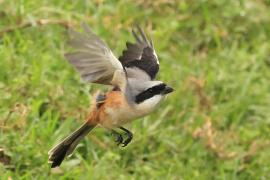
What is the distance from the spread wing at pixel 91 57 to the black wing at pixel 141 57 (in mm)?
465

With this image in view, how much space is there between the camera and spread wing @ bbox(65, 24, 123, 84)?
5676 mm

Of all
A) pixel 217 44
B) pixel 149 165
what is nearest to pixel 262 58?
pixel 217 44

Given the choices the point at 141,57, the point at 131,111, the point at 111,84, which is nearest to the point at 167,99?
the point at 141,57

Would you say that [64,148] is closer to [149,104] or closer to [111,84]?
[111,84]

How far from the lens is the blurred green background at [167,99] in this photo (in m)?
7.05

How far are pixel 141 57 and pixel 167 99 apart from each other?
2.05 metres

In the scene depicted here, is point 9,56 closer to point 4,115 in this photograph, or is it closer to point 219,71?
point 4,115

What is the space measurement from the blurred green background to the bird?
74 cm

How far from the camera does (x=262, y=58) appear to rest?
9.52m

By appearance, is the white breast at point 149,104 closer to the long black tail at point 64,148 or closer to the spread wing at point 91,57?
the spread wing at point 91,57

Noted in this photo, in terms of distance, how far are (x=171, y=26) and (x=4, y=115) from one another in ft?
10.1

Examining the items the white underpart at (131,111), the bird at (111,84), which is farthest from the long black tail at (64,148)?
the white underpart at (131,111)

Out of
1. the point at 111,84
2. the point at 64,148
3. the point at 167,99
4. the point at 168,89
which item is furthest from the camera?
the point at 167,99

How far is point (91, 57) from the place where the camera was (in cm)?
575
